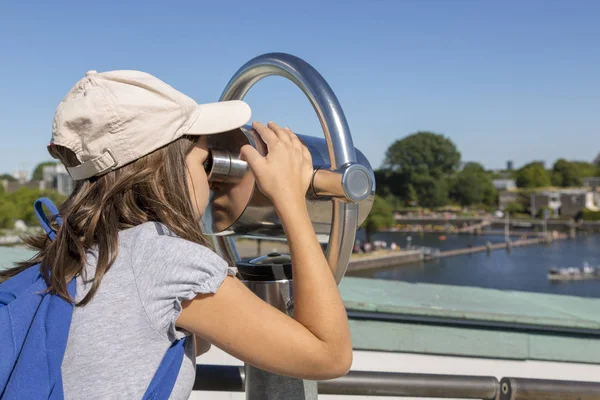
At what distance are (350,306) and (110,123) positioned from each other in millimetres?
1022

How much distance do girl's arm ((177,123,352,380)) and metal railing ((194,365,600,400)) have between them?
10.3 inches

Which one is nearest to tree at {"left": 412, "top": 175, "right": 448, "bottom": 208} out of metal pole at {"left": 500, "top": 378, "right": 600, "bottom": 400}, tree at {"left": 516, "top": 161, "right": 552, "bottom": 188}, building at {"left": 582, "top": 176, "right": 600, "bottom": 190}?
tree at {"left": 516, "top": 161, "right": 552, "bottom": 188}

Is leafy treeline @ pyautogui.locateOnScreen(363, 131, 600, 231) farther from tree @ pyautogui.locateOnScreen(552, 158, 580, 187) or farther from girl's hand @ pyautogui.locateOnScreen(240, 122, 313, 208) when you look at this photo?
girl's hand @ pyautogui.locateOnScreen(240, 122, 313, 208)

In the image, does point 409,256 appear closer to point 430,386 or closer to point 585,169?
point 430,386

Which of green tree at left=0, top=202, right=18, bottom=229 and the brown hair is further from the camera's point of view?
green tree at left=0, top=202, right=18, bottom=229

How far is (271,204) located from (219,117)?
129 mm

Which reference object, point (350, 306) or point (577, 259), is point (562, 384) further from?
point (577, 259)

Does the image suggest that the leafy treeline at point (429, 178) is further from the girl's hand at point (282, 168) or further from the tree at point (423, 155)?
the girl's hand at point (282, 168)

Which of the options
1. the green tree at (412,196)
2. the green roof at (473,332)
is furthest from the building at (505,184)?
the green roof at (473,332)

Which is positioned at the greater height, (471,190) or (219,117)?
(471,190)

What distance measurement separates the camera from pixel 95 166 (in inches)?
25.0

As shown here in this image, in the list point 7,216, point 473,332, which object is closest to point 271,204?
point 473,332

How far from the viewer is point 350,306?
153 centimetres

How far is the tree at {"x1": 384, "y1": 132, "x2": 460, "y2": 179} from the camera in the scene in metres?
59.5
